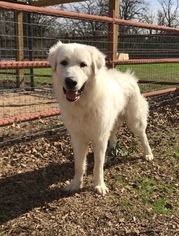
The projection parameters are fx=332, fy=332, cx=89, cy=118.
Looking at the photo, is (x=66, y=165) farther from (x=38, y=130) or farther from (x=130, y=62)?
(x=130, y=62)

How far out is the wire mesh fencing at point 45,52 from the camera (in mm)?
4948

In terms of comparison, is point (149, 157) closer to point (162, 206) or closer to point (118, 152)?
point (118, 152)

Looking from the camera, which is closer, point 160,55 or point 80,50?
point 80,50

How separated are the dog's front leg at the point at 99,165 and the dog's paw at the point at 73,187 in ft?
0.65

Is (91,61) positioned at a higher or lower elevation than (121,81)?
higher

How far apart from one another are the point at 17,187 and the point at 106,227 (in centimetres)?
122

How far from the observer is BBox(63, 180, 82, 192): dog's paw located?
148 inches

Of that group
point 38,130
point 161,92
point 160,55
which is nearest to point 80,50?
point 38,130

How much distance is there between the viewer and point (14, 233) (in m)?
2.99

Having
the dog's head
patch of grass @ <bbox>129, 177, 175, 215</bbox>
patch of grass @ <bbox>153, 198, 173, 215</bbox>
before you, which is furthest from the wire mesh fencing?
patch of grass @ <bbox>153, 198, 173, 215</bbox>

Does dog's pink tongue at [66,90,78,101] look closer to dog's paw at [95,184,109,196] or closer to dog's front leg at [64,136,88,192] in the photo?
dog's front leg at [64,136,88,192]

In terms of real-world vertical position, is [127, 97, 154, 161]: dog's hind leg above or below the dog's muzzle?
below

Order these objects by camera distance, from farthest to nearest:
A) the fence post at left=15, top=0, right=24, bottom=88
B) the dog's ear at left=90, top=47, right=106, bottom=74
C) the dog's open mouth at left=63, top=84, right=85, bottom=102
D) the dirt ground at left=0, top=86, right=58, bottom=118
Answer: the fence post at left=15, top=0, right=24, bottom=88
the dirt ground at left=0, top=86, right=58, bottom=118
the dog's ear at left=90, top=47, right=106, bottom=74
the dog's open mouth at left=63, top=84, right=85, bottom=102

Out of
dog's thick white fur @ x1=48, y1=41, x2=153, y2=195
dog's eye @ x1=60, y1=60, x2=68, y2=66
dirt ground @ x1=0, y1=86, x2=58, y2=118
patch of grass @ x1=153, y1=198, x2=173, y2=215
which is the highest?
dog's eye @ x1=60, y1=60, x2=68, y2=66
